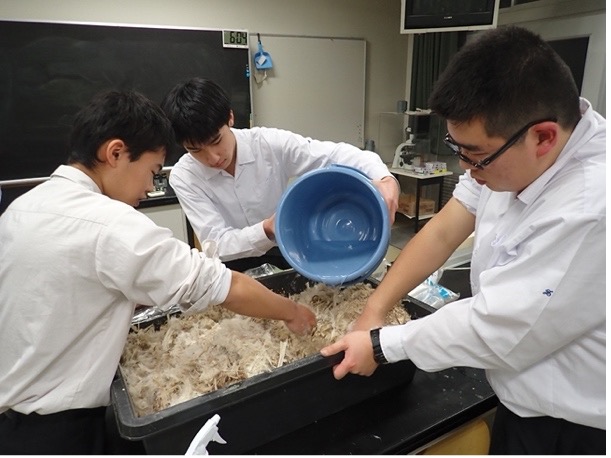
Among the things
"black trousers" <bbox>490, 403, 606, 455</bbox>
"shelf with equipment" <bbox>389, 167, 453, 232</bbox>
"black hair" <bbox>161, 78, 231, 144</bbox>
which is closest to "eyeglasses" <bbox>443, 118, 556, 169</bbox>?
"black trousers" <bbox>490, 403, 606, 455</bbox>

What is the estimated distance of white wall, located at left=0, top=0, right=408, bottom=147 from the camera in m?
2.93

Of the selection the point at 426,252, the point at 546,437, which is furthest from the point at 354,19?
the point at 546,437

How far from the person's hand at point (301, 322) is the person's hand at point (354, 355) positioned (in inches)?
8.0

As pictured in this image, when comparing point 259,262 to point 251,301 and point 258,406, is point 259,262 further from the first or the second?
point 258,406

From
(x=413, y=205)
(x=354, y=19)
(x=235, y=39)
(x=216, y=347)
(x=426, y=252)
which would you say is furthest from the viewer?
(x=413, y=205)

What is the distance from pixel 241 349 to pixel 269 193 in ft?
3.29

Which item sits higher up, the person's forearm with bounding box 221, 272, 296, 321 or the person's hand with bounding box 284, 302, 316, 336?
the person's forearm with bounding box 221, 272, 296, 321

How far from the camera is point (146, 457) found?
0.73m

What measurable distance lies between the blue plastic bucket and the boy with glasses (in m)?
0.30

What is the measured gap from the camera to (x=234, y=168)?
1837 millimetres

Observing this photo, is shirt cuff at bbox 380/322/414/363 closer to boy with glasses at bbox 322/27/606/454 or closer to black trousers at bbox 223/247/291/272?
boy with glasses at bbox 322/27/606/454

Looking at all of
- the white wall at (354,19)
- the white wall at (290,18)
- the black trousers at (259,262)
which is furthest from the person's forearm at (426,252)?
the white wall at (290,18)

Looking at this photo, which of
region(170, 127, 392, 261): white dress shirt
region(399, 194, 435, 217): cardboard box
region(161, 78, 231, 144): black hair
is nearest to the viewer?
region(161, 78, 231, 144): black hair

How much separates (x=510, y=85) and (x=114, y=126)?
2.80 feet
